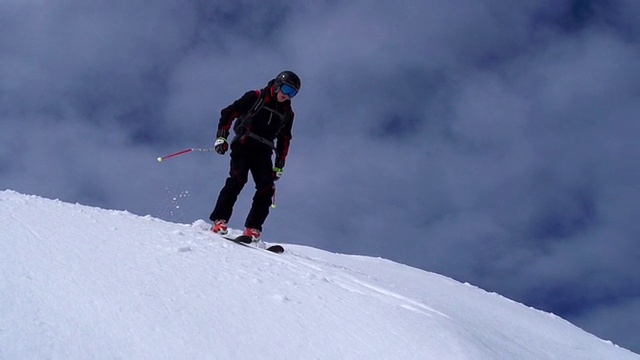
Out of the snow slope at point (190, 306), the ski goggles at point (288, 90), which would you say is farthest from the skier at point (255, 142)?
the snow slope at point (190, 306)

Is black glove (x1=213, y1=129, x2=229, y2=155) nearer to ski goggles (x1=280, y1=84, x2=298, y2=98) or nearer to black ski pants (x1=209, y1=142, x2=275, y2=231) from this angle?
black ski pants (x1=209, y1=142, x2=275, y2=231)

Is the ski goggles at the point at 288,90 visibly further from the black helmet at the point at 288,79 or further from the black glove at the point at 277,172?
the black glove at the point at 277,172

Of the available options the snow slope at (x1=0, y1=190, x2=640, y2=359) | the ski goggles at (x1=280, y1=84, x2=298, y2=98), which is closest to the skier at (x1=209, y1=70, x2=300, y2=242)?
the ski goggles at (x1=280, y1=84, x2=298, y2=98)

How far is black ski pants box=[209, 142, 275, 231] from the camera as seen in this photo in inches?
227

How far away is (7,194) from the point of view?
188 inches

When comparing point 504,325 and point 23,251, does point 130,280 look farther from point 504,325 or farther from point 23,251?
point 504,325

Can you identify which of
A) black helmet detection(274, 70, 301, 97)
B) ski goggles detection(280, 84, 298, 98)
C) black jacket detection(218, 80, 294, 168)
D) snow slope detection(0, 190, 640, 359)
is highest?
black helmet detection(274, 70, 301, 97)

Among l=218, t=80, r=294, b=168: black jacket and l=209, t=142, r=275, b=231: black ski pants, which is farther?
l=218, t=80, r=294, b=168: black jacket

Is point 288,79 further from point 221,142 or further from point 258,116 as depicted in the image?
point 221,142

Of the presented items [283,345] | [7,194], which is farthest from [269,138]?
[283,345]

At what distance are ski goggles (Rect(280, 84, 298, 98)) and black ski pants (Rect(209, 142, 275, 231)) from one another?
2.29 feet

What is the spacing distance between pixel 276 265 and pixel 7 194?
2701 mm

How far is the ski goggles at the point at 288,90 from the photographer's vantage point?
5.73 meters

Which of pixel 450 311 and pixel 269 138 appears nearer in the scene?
pixel 450 311
